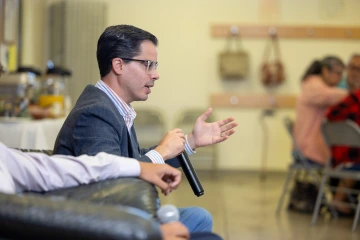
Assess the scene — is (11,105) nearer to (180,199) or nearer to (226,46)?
(180,199)

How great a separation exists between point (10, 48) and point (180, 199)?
2.09m

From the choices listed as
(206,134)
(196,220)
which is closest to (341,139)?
(206,134)

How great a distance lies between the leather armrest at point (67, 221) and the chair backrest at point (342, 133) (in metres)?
4.06

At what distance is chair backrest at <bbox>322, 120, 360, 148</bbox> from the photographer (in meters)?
4.97

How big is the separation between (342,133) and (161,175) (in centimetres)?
377

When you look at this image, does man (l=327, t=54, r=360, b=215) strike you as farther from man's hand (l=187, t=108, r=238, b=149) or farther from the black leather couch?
the black leather couch

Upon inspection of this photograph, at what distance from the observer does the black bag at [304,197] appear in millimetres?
5742

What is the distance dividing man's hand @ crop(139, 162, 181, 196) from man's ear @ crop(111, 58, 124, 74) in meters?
0.59

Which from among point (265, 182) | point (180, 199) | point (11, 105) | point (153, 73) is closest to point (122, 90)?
point (153, 73)

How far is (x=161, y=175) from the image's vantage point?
1551mm

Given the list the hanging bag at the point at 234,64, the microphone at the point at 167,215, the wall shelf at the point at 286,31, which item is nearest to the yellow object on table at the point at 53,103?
the microphone at the point at 167,215

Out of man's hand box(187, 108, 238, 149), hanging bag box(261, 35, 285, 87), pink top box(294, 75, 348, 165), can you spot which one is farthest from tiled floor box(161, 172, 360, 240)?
man's hand box(187, 108, 238, 149)

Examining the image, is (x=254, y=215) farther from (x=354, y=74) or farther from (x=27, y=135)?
(x=27, y=135)

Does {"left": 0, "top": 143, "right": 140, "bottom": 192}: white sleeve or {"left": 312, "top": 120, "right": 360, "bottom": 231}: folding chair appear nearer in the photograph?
{"left": 0, "top": 143, "right": 140, "bottom": 192}: white sleeve
